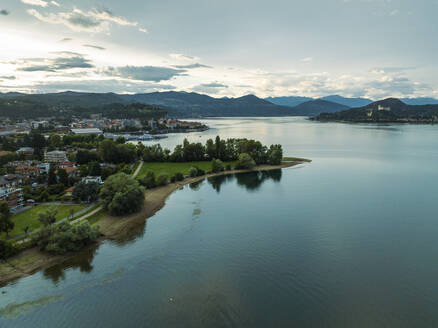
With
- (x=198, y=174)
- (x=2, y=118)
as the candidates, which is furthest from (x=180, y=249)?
(x=2, y=118)

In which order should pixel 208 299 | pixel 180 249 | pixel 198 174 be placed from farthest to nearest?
pixel 198 174 < pixel 180 249 < pixel 208 299

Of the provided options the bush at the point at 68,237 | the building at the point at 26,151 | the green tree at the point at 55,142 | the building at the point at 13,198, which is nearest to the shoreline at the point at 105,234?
the bush at the point at 68,237

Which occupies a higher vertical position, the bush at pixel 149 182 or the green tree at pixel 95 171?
the green tree at pixel 95 171

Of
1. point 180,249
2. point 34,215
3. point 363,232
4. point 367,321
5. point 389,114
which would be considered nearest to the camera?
point 367,321

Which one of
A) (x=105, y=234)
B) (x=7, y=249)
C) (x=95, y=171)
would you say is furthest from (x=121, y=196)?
(x=95, y=171)

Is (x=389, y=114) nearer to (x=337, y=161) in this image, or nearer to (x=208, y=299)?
(x=337, y=161)

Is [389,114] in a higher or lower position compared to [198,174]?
higher

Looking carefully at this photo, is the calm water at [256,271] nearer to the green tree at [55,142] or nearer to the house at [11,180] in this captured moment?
the house at [11,180]
